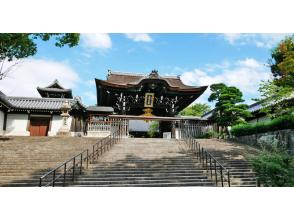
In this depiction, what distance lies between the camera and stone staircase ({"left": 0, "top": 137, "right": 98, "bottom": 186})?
378 inches

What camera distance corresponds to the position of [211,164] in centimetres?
1145

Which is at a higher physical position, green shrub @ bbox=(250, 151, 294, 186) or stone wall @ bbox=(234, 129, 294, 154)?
stone wall @ bbox=(234, 129, 294, 154)

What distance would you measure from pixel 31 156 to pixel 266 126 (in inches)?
546

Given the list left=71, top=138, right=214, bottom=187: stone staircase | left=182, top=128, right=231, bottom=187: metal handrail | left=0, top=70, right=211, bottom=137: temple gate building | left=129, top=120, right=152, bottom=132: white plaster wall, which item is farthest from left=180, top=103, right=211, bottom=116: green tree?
left=71, top=138, right=214, bottom=187: stone staircase

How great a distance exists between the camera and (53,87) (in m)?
36.4

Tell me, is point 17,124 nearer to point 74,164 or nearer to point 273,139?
point 74,164

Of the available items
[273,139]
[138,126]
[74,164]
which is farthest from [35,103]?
[273,139]

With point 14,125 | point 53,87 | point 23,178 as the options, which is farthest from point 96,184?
point 53,87

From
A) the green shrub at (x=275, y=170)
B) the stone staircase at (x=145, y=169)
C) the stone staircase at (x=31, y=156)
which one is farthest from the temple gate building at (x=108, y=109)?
the green shrub at (x=275, y=170)

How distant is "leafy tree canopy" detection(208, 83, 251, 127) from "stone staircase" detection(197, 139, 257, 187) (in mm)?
3981

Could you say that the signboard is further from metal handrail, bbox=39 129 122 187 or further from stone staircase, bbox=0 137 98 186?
stone staircase, bbox=0 137 98 186

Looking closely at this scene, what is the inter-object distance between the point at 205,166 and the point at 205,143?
5.50 m

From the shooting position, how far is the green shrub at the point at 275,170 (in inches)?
275

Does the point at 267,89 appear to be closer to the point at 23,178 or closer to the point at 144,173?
the point at 144,173
